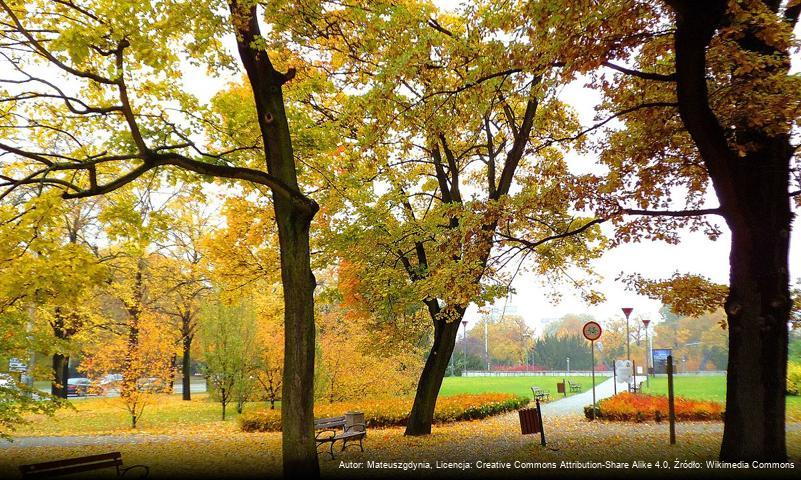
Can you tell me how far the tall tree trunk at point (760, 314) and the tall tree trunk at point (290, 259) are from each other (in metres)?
5.69

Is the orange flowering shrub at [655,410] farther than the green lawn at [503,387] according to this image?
No

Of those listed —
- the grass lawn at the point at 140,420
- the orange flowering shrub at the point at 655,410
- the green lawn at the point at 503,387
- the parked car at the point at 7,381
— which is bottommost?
the green lawn at the point at 503,387

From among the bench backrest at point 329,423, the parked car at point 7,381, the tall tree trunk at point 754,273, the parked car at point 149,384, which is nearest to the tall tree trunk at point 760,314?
the tall tree trunk at point 754,273

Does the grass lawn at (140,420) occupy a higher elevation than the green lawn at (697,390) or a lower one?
higher

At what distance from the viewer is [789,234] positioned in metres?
6.88

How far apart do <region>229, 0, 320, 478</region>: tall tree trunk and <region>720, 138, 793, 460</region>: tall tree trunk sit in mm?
5694

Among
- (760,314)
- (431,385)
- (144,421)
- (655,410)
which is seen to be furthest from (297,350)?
(144,421)

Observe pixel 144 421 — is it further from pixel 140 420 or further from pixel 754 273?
pixel 754 273

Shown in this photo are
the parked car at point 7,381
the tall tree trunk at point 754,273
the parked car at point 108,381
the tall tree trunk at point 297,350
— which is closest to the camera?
the tall tree trunk at point 754,273

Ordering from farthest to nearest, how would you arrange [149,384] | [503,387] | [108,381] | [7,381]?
[503,387]
[108,381]
[149,384]
[7,381]

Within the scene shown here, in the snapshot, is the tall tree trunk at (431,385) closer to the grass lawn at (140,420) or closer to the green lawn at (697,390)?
the grass lawn at (140,420)

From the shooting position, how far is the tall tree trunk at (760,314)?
648 centimetres

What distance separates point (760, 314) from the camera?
6.59 m

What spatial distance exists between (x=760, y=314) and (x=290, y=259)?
6.42 meters
